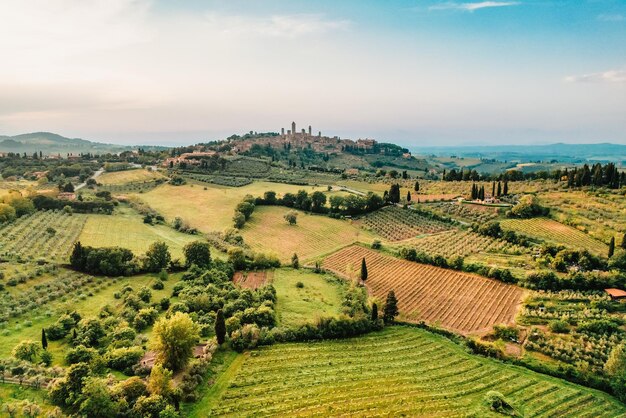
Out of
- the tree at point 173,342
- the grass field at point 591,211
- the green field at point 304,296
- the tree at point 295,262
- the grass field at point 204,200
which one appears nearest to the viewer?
the tree at point 173,342

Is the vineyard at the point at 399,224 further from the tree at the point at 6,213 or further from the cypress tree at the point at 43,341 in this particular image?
the tree at the point at 6,213

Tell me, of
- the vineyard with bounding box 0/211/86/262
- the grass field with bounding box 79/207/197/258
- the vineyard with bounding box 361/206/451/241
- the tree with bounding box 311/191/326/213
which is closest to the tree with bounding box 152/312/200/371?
the grass field with bounding box 79/207/197/258

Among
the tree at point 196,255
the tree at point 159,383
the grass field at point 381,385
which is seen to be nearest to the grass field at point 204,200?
the tree at point 196,255

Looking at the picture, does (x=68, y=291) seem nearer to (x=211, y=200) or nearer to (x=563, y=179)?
(x=211, y=200)

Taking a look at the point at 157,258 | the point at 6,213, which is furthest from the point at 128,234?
the point at 6,213

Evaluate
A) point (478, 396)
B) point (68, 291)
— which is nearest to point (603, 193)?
point (478, 396)

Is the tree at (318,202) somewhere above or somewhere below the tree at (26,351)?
above
